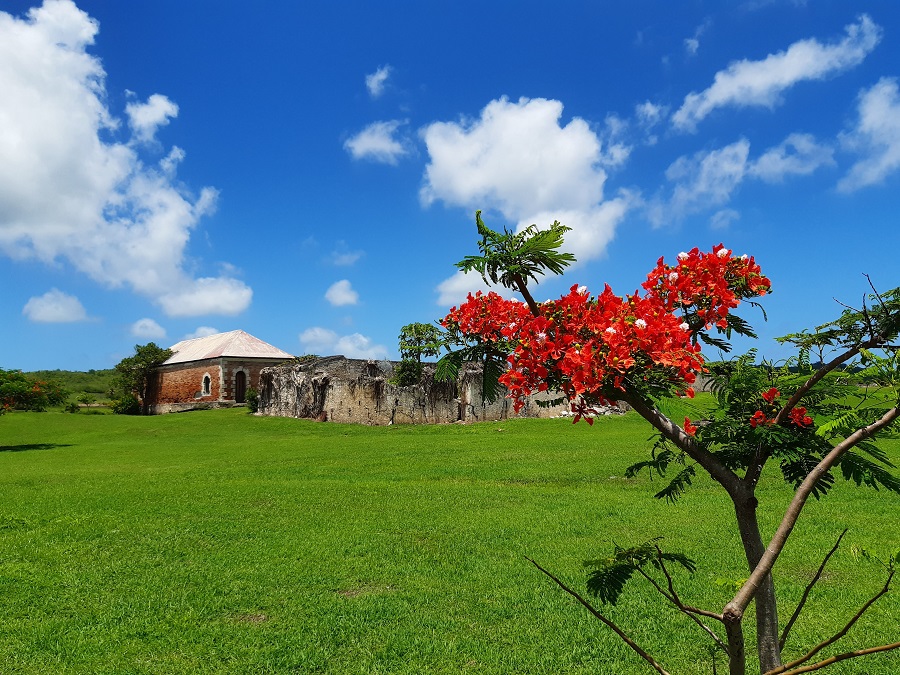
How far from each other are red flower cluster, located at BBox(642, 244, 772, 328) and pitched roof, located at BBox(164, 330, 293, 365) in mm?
42275

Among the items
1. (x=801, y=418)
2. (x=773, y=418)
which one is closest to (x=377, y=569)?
(x=773, y=418)

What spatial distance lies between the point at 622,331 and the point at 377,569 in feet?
16.5

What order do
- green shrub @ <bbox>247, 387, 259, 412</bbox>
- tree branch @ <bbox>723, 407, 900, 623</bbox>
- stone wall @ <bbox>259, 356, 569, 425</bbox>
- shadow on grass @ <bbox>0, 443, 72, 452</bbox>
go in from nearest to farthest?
tree branch @ <bbox>723, 407, 900, 623</bbox>
shadow on grass @ <bbox>0, 443, 72, 452</bbox>
stone wall @ <bbox>259, 356, 569, 425</bbox>
green shrub @ <bbox>247, 387, 259, 412</bbox>

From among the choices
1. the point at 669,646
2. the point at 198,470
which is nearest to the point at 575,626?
the point at 669,646

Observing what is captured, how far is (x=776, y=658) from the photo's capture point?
69.7 inches

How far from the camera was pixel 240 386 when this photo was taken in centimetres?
4200

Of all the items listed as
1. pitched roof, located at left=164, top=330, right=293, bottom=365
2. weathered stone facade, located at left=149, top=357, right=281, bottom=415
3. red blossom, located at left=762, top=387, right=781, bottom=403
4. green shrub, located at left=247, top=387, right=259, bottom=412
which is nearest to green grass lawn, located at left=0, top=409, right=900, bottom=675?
red blossom, located at left=762, top=387, right=781, bottom=403

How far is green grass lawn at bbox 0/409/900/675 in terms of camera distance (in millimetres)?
4406

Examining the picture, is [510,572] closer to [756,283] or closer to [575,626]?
[575,626]

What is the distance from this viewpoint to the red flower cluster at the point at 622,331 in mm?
1854

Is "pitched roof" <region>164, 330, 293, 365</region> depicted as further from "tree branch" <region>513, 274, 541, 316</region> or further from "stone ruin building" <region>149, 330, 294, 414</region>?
"tree branch" <region>513, 274, 541, 316</region>

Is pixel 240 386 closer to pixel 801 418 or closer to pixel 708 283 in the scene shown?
pixel 708 283

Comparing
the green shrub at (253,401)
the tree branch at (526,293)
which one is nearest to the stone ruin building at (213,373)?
→ the green shrub at (253,401)

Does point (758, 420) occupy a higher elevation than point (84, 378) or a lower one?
lower
